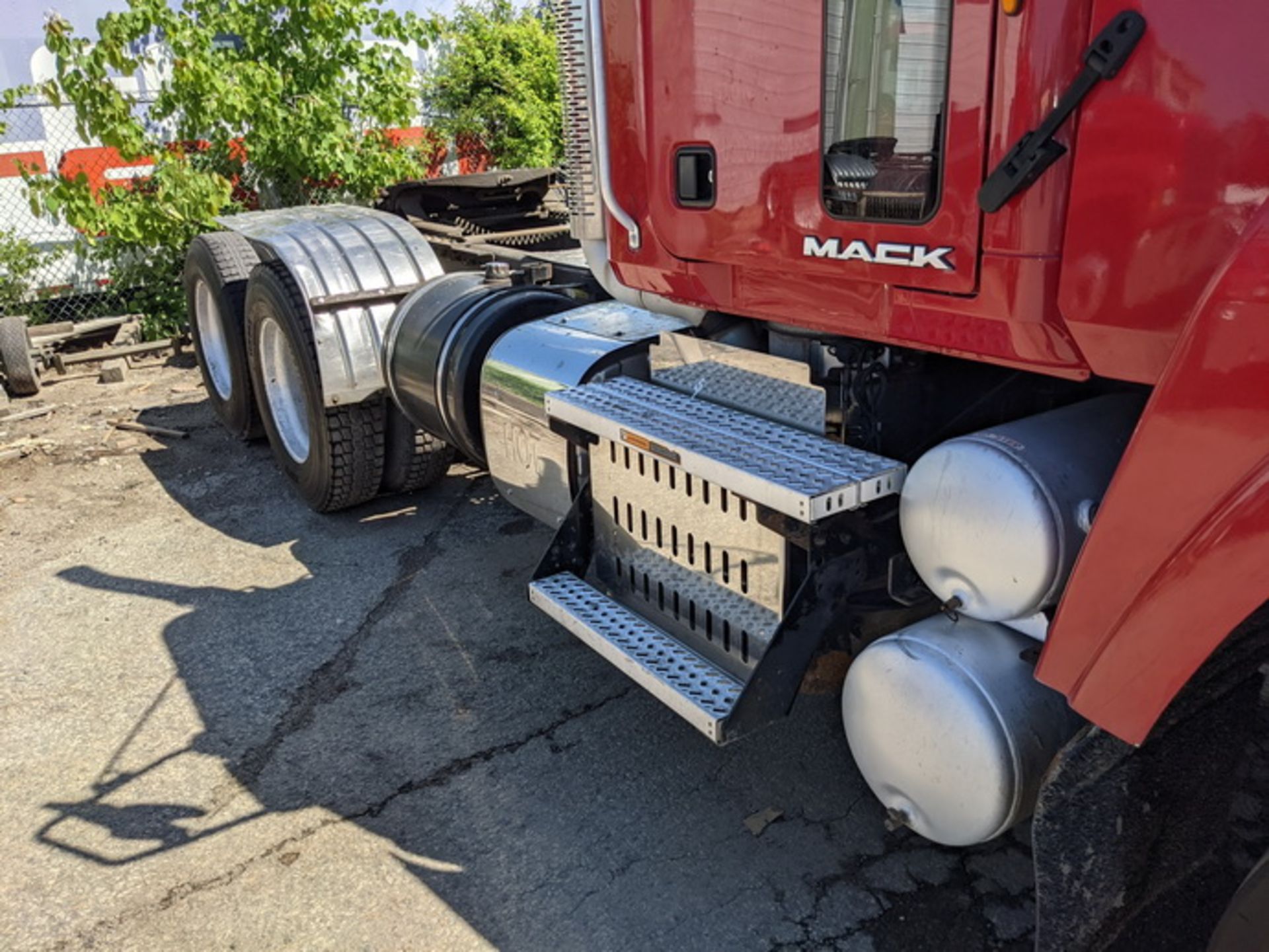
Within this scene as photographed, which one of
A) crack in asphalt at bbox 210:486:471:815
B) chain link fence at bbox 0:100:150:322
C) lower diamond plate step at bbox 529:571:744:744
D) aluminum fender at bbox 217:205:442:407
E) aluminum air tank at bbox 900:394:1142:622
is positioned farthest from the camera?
chain link fence at bbox 0:100:150:322

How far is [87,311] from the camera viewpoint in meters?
8.95

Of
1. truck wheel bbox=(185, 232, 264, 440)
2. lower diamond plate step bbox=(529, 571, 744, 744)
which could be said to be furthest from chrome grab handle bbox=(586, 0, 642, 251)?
truck wheel bbox=(185, 232, 264, 440)

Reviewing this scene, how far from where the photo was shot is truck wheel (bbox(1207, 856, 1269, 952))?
1587 mm

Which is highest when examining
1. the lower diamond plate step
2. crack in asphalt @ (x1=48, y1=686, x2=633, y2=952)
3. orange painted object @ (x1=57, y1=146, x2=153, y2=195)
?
orange painted object @ (x1=57, y1=146, x2=153, y2=195)

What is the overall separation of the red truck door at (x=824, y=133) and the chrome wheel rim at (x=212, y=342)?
4280 millimetres

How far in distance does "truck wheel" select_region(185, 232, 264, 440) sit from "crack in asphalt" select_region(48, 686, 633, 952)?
314 cm

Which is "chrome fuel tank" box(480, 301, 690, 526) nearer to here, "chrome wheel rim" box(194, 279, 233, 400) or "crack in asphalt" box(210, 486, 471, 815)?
"crack in asphalt" box(210, 486, 471, 815)

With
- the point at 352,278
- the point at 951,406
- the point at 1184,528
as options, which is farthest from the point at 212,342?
the point at 1184,528

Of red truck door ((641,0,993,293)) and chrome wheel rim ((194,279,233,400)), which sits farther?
chrome wheel rim ((194,279,233,400))

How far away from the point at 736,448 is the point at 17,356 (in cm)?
644

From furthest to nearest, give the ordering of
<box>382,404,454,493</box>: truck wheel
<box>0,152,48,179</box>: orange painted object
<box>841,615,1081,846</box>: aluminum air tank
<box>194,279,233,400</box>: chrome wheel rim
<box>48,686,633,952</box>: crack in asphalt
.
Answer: <box>0,152,48,179</box>: orange painted object < <box>194,279,233,400</box>: chrome wheel rim < <box>382,404,454,493</box>: truck wheel < <box>48,686,633,952</box>: crack in asphalt < <box>841,615,1081,846</box>: aluminum air tank

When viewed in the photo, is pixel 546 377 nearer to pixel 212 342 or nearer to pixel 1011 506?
pixel 1011 506

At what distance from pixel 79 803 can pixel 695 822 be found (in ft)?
5.81

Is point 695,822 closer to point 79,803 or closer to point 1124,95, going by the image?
point 79,803
